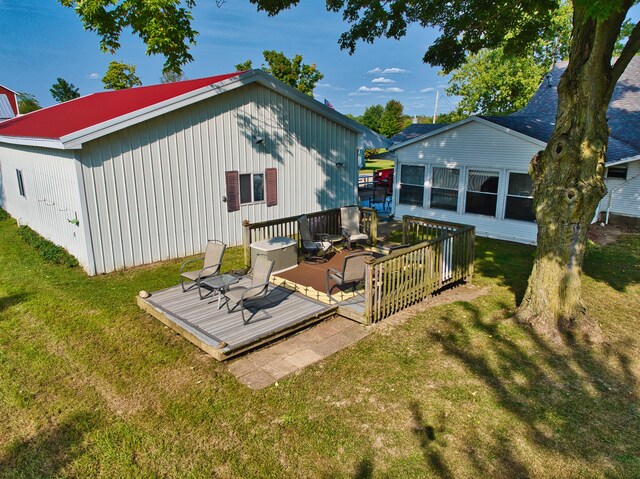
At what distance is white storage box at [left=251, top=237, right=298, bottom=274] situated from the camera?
884 cm

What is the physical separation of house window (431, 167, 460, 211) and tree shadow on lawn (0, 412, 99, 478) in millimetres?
12579

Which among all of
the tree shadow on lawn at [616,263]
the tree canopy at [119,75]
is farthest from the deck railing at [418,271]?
the tree canopy at [119,75]

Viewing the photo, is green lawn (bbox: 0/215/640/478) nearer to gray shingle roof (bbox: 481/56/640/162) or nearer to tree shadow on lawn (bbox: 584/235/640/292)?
tree shadow on lawn (bbox: 584/235/640/292)

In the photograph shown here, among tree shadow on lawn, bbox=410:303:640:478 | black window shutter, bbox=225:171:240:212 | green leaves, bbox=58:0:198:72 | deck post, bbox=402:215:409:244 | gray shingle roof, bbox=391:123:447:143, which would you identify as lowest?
tree shadow on lawn, bbox=410:303:640:478

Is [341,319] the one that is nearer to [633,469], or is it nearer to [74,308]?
[633,469]

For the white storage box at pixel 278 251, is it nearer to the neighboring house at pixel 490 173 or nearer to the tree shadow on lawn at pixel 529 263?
the tree shadow on lawn at pixel 529 263

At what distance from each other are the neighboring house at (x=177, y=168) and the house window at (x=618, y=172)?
9821 millimetres

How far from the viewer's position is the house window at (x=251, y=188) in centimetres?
1211

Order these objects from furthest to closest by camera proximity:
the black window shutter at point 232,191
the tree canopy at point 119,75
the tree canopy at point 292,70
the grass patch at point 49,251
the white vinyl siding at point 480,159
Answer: the tree canopy at point 119,75, the tree canopy at point 292,70, the white vinyl siding at point 480,159, the black window shutter at point 232,191, the grass patch at point 49,251

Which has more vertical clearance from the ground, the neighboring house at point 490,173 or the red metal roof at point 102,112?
the red metal roof at point 102,112

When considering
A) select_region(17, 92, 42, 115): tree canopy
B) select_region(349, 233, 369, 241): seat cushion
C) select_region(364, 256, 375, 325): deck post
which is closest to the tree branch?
select_region(364, 256, 375, 325): deck post

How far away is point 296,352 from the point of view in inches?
242

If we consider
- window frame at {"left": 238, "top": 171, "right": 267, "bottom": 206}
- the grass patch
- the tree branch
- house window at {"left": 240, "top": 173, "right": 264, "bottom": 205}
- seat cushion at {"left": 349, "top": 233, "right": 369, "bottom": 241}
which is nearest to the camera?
the tree branch

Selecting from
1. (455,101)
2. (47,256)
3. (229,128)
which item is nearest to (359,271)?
(229,128)
